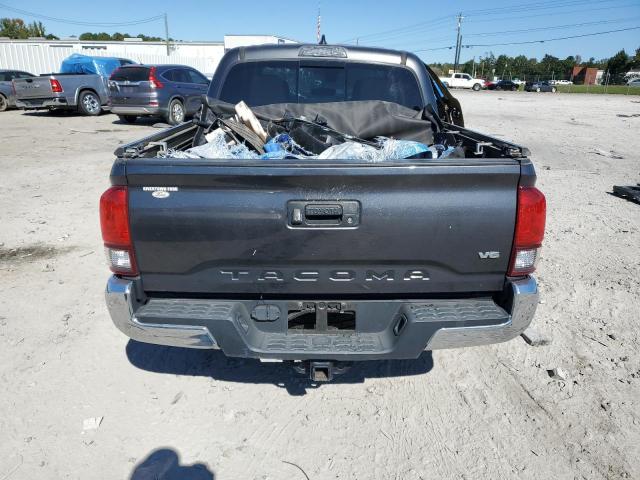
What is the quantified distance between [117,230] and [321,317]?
1.13m

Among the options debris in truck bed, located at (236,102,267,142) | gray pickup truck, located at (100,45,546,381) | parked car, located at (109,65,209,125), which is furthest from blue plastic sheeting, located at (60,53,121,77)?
gray pickup truck, located at (100,45,546,381)

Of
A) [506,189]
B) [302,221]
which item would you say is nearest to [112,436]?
[302,221]

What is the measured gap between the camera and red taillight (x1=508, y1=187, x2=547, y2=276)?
7.56ft

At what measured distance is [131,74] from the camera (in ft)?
47.0

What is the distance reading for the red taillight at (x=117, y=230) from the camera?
2.30m

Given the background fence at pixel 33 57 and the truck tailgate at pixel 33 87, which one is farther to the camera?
the background fence at pixel 33 57

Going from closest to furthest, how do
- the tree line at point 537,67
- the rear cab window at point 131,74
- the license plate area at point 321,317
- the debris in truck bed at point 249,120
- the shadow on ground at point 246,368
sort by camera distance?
the license plate area at point 321,317
the shadow on ground at point 246,368
the debris in truck bed at point 249,120
the rear cab window at point 131,74
the tree line at point 537,67

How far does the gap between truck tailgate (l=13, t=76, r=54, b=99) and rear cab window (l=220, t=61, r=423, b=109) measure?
15.2 m

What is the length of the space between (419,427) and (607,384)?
1385mm

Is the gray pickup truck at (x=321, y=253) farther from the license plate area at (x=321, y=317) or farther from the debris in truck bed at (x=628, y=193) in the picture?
the debris in truck bed at (x=628, y=193)

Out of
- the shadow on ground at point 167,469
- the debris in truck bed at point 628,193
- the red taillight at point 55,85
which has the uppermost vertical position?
the red taillight at point 55,85

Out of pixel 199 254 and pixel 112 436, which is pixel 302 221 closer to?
pixel 199 254

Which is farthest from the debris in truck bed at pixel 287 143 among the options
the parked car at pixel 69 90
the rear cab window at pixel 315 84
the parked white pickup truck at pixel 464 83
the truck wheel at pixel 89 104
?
the parked white pickup truck at pixel 464 83

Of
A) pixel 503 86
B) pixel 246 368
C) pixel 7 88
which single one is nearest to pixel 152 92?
pixel 7 88
